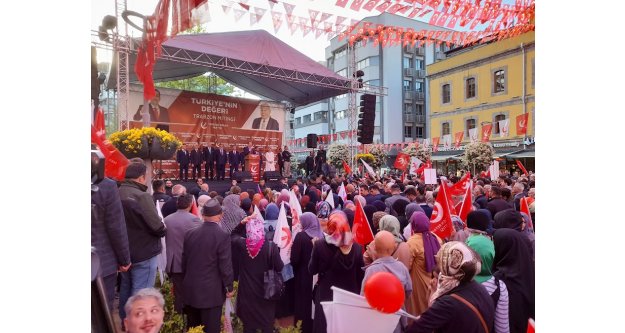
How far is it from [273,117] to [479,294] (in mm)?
17875

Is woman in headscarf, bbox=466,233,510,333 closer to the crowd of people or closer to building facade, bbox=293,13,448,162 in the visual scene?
the crowd of people

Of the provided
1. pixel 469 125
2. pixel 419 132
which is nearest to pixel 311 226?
pixel 469 125

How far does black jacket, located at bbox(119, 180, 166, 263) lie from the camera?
4.13 meters

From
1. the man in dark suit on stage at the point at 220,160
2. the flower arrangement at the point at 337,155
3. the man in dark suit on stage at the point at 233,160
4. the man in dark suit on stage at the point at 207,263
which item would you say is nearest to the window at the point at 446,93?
the flower arrangement at the point at 337,155

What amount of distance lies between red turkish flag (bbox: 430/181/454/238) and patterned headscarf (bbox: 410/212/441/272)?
19.3 inches

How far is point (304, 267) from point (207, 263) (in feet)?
3.23

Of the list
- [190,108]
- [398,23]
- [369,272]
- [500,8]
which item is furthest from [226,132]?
[398,23]

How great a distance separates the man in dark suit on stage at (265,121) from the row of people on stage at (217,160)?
1362mm

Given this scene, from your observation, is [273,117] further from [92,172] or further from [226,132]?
[92,172]

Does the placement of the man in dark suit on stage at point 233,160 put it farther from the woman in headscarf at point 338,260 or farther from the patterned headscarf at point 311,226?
the woman in headscarf at point 338,260

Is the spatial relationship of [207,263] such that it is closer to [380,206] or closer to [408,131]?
[380,206]

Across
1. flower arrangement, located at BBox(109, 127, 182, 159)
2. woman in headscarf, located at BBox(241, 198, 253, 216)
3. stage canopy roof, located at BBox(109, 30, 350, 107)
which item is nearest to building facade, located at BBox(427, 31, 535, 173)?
stage canopy roof, located at BBox(109, 30, 350, 107)

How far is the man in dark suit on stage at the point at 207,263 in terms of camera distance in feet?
12.5

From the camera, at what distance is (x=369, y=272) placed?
10.9ft
